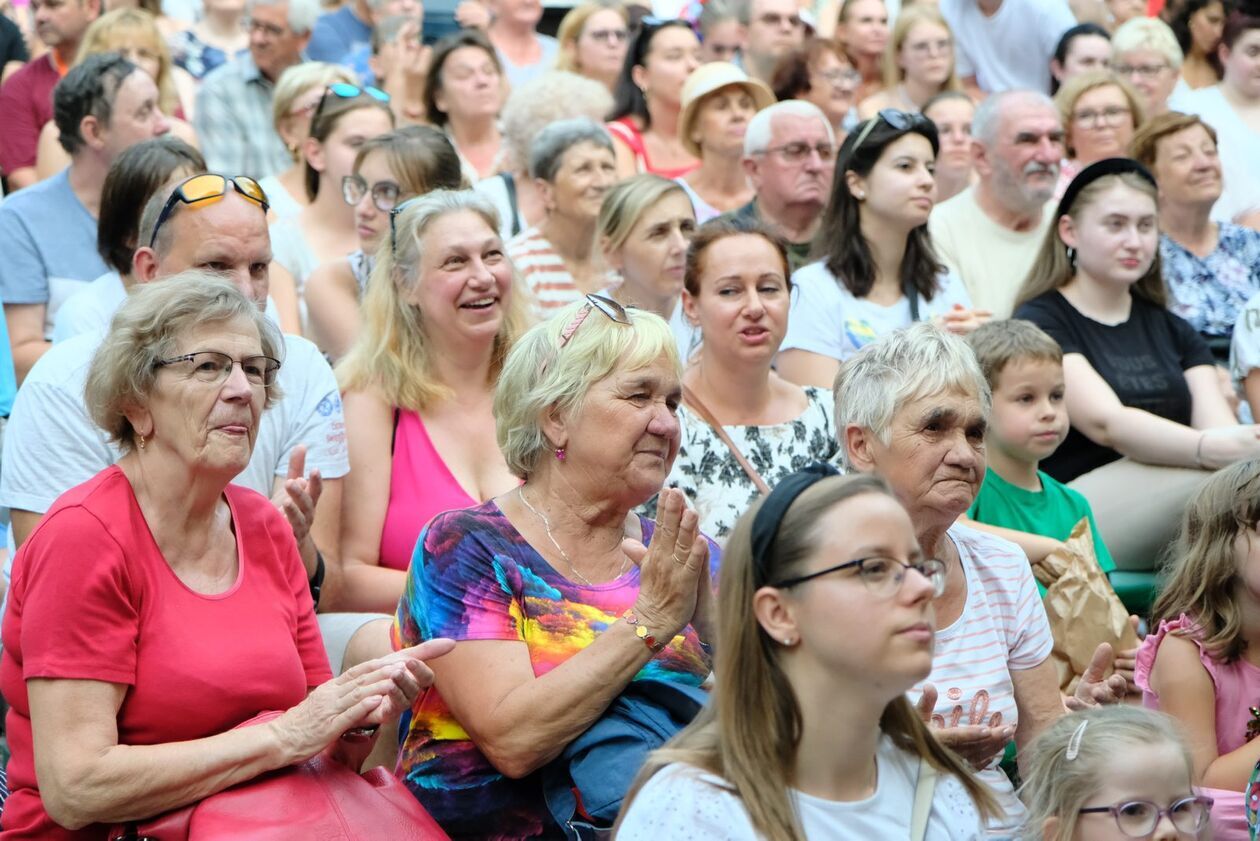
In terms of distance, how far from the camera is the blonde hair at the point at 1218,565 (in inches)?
140

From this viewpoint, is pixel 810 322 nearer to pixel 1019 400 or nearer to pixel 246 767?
pixel 1019 400

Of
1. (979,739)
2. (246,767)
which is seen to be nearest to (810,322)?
(979,739)

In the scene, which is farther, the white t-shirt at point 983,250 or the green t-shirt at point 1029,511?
the white t-shirt at point 983,250

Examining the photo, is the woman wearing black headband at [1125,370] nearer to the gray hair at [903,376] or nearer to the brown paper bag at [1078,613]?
the brown paper bag at [1078,613]

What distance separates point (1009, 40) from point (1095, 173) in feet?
11.8

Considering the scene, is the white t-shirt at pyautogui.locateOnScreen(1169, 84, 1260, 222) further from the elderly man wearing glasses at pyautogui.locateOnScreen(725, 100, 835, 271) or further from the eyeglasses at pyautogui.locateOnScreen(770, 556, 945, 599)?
the eyeglasses at pyautogui.locateOnScreen(770, 556, 945, 599)

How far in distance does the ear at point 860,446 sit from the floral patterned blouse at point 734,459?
0.57 metres

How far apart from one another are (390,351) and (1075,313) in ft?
7.96

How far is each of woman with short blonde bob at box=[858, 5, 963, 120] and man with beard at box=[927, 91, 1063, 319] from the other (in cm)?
163

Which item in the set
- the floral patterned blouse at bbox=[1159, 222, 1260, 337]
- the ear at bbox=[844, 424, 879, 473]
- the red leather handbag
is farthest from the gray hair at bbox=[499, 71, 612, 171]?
the red leather handbag

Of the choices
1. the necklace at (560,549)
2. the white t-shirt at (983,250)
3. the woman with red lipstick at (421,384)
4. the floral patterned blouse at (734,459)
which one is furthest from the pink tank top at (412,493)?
the white t-shirt at (983,250)

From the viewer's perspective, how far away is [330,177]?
6.12 meters

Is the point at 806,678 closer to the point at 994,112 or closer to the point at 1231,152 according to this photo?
the point at 994,112

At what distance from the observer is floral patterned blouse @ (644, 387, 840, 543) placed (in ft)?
13.6
